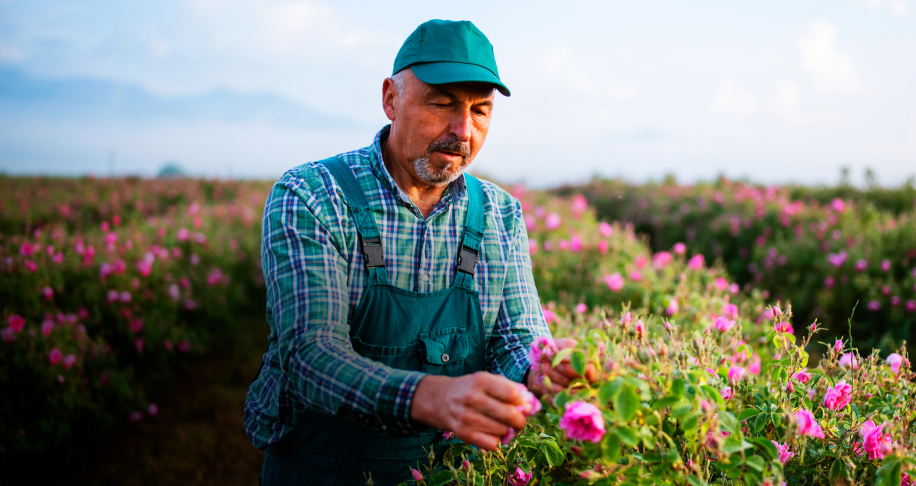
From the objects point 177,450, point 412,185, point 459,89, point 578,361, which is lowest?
point 177,450

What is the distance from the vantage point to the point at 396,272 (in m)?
1.83

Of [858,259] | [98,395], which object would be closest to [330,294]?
[98,395]

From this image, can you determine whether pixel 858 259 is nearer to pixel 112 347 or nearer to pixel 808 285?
pixel 808 285

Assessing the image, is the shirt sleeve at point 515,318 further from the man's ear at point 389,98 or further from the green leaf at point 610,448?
the green leaf at point 610,448

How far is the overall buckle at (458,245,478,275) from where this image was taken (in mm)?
1880

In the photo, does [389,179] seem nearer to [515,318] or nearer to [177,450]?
[515,318]

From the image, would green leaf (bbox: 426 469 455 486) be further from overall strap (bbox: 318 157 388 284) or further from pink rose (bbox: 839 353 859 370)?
pink rose (bbox: 839 353 859 370)

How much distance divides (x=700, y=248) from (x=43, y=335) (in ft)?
27.3

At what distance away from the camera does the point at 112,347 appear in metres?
4.41

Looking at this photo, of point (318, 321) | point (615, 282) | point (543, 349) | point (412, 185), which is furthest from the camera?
point (615, 282)

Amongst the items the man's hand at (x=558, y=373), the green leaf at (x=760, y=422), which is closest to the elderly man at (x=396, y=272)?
the man's hand at (x=558, y=373)

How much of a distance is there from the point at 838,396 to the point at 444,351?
3.86ft

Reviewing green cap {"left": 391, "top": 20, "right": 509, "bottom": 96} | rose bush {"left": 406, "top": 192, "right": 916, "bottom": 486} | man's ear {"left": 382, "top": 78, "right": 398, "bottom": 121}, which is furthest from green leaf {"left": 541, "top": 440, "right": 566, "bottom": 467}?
man's ear {"left": 382, "top": 78, "right": 398, "bottom": 121}

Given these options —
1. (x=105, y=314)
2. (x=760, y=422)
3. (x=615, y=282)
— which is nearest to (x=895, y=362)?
(x=760, y=422)
